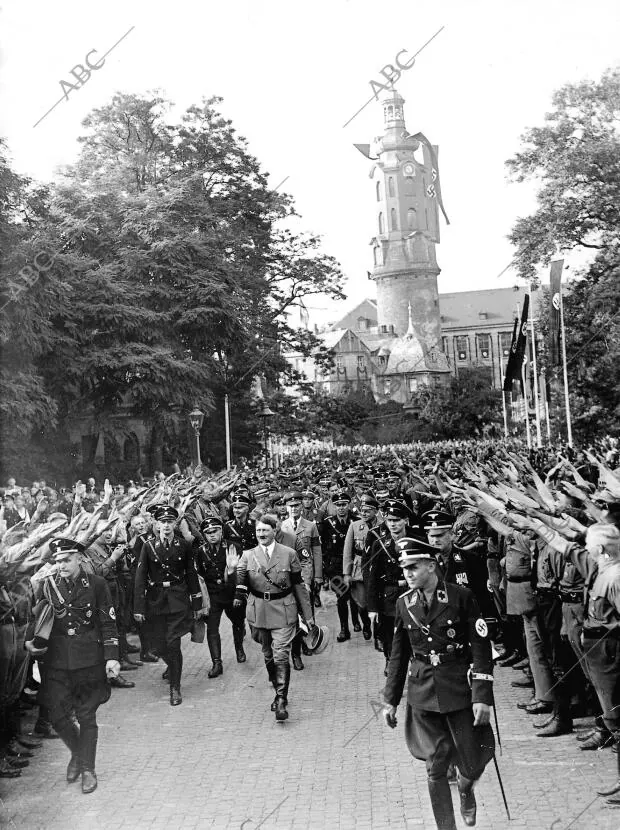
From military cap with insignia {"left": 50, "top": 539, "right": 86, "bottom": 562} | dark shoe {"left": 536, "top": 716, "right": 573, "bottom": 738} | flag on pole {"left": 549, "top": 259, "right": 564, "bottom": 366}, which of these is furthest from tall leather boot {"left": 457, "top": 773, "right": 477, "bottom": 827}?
flag on pole {"left": 549, "top": 259, "right": 564, "bottom": 366}

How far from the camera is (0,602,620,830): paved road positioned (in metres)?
7.21

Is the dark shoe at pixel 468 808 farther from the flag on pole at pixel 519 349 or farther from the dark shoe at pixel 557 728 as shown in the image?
the flag on pole at pixel 519 349

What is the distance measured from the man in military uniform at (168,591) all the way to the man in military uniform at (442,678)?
4.78m

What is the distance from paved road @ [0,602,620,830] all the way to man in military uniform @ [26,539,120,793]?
416 mm

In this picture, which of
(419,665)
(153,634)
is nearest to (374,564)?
(153,634)

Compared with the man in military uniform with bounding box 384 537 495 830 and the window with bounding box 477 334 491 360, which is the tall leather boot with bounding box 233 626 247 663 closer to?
the man in military uniform with bounding box 384 537 495 830

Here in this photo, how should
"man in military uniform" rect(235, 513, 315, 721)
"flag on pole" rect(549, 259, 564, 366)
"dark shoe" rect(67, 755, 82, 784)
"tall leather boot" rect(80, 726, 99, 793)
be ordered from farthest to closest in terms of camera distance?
1. "flag on pole" rect(549, 259, 564, 366)
2. "man in military uniform" rect(235, 513, 315, 721)
3. "dark shoe" rect(67, 755, 82, 784)
4. "tall leather boot" rect(80, 726, 99, 793)

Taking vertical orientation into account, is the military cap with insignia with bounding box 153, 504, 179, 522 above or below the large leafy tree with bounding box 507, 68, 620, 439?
below

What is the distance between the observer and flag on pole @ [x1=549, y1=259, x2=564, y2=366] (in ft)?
101

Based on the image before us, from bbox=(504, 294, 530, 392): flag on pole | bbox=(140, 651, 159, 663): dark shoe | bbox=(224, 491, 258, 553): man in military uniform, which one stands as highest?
bbox=(504, 294, 530, 392): flag on pole

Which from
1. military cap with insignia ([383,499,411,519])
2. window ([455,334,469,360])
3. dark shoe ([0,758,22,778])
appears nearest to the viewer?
dark shoe ([0,758,22,778])

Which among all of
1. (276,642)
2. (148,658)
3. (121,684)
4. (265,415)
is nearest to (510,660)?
(276,642)

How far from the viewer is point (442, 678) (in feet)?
22.0

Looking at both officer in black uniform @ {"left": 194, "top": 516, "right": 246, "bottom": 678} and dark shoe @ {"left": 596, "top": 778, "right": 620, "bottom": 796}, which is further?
officer in black uniform @ {"left": 194, "top": 516, "right": 246, "bottom": 678}
